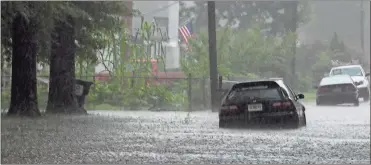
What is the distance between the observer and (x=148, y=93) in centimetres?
1055

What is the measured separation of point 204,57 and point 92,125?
2.33m

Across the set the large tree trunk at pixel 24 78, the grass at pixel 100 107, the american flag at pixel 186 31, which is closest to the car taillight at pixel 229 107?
the american flag at pixel 186 31

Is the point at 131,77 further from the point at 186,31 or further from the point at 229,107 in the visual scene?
the point at 229,107

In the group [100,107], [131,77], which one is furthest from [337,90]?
[100,107]

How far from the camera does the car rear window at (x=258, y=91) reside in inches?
331

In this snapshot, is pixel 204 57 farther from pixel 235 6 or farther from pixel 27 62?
pixel 27 62

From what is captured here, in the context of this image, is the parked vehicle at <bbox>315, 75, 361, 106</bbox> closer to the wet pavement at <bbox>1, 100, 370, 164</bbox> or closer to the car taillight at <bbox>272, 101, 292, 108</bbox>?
the wet pavement at <bbox>1, 100, 370, 164</bbox>

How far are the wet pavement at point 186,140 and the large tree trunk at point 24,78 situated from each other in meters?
1.79

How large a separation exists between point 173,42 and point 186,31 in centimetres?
30

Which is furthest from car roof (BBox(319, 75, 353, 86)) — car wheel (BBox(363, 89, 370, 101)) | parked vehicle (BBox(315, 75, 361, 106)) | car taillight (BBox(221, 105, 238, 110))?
car taillight (BBox(221, 105, 238, 110))

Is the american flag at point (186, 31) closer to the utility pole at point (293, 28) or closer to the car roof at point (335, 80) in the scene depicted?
the utility pole at point (293, 28)

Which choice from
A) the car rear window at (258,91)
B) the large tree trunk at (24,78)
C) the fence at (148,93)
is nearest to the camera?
the car rear window at (258,91)

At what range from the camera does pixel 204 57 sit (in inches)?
363

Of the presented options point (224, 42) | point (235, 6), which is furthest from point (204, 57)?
point (235, 6)
